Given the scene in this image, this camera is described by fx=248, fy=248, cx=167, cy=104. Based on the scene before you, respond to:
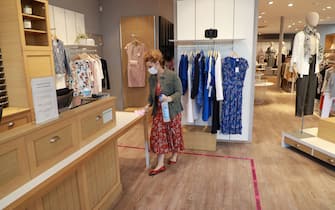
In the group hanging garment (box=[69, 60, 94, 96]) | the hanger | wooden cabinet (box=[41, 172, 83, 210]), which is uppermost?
the hanger

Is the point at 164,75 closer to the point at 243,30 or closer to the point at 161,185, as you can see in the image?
the point at 161,185

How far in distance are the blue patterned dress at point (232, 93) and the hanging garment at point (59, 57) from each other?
2.74 metres

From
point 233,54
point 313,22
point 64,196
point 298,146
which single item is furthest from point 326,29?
point 64,196

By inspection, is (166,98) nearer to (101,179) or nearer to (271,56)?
(101,179)

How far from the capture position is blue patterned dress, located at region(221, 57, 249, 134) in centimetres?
380

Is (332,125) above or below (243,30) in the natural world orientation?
below

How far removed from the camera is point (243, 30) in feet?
12.9

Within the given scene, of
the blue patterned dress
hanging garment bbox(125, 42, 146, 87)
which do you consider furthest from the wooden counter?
hanging garment bbox(125, 42, 146, 87)

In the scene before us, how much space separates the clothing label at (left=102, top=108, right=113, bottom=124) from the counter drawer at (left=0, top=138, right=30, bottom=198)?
2.90 feet

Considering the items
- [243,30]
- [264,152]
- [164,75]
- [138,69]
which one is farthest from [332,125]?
[138,69]

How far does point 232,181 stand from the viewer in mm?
3035

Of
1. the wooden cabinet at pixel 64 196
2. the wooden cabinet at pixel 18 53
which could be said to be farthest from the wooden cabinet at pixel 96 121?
the wooden cabinet at pixel 18 53

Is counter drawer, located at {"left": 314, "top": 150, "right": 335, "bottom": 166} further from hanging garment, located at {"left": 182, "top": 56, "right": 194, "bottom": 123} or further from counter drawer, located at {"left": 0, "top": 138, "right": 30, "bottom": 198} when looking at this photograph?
counter drawer, located at {"left": 0, "top": 138, "right": 30, "bottom": 198}

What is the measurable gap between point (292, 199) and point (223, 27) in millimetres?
2679
